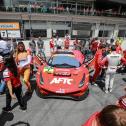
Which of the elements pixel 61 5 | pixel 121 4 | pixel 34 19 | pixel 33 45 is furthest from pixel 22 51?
pixel 121 4

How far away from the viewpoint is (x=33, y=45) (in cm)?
1146

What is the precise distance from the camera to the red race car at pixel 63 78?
5.43m

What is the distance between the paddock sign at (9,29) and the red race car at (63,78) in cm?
447

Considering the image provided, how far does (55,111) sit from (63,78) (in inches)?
46.7

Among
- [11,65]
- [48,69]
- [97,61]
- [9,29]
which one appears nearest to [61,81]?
[48,69]

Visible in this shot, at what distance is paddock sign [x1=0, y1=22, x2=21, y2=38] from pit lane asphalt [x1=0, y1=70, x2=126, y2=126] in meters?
5.28

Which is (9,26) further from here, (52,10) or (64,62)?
(52,10)

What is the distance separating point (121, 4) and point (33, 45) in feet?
79.6

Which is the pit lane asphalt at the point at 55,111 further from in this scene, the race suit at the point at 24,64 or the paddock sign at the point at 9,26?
the paddock sign at the point at 9,26

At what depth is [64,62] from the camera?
6.58m

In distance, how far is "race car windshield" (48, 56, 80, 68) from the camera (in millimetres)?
6469

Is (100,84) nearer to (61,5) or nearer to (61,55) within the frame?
(61,55)

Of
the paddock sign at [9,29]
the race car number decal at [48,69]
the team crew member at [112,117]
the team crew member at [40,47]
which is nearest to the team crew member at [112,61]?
the race car number decal at [48,69]

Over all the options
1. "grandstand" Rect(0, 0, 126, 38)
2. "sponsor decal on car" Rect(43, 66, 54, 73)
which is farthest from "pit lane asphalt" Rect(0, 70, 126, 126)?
"grandstand" Rect(0, 0, 126, 38)
